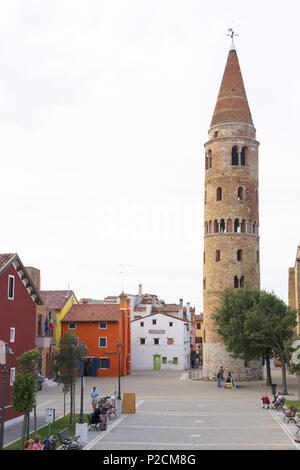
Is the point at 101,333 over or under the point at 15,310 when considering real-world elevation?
under

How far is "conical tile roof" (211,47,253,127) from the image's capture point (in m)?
60.8

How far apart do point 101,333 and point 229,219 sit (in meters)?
20.9

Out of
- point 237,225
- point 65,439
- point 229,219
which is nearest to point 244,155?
point 229,219

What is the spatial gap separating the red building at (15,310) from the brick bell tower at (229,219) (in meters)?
28.2

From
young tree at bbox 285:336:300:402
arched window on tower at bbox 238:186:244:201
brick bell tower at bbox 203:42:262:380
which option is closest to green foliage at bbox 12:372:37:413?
young tree at bbox 285:336:300:402

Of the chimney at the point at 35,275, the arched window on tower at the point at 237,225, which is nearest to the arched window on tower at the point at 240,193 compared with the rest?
the arched window on tower at the point at 237,225

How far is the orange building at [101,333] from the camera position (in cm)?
6319

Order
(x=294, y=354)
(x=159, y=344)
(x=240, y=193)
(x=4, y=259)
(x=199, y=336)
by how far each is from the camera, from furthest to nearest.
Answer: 1. (x=199, y=336)
2. (x=159, y=344)
3. (x=240, y=193)
4. (x=294, y=354)
5. (x=4, y=259)

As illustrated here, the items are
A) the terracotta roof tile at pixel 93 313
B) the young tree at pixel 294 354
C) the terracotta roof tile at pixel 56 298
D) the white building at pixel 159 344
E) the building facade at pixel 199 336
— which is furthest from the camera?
the building facade at pixel 199 336

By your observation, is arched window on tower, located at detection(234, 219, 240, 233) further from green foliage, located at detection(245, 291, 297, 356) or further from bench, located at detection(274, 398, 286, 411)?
bench, located at detection(274, 398, 286, 411)

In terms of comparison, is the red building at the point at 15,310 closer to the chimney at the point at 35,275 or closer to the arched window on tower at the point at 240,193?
the chimney at the point at 35,275

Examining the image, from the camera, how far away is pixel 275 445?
22.0 metres

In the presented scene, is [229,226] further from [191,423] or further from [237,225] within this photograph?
[191,423]

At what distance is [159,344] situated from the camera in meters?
76.8
